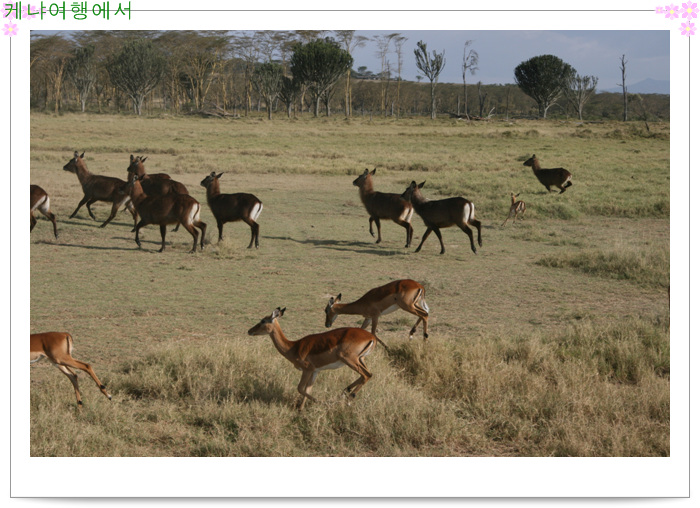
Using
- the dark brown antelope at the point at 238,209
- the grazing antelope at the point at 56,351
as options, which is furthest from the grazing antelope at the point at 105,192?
the grazing antelope at the point at 56,351

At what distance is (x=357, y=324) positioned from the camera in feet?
29.3

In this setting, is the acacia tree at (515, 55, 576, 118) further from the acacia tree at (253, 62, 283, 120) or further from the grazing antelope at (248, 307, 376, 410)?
the grazing antelope at (248, 307, 376, 410)

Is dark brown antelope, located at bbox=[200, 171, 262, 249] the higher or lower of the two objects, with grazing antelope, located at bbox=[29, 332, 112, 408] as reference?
higher

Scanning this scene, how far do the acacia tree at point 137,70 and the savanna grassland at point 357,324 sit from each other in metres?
55.9

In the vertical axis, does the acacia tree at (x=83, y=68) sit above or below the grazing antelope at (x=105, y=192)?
above
